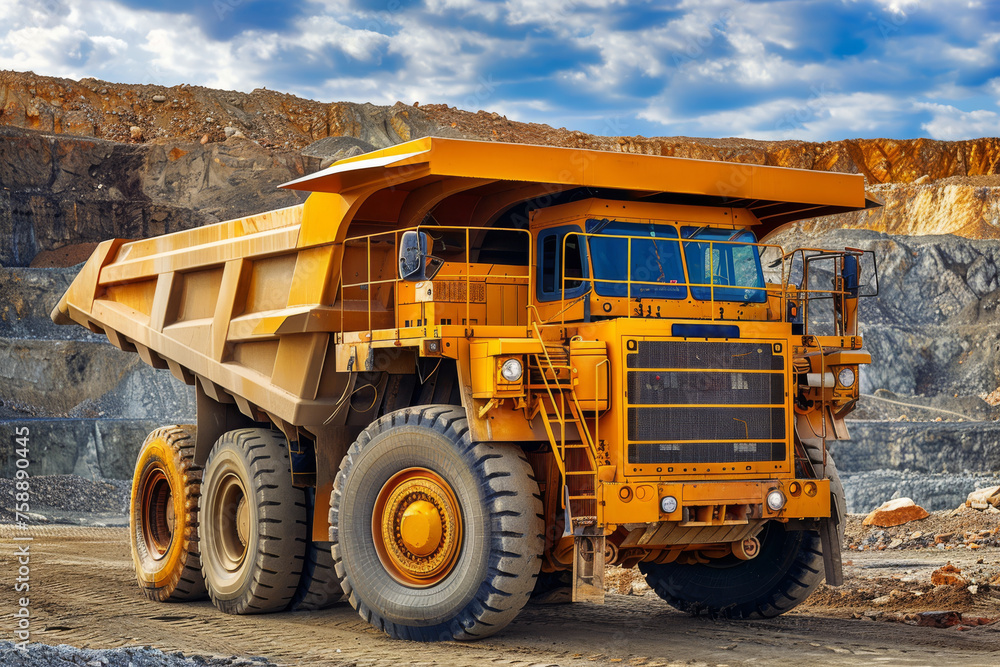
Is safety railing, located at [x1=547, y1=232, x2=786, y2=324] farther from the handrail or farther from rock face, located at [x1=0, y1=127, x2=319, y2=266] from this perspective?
rock face, located at [x1=0, y1=127, x2=319, y2=266]

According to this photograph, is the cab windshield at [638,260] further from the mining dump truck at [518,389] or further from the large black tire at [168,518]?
the large black tire at [168,518]

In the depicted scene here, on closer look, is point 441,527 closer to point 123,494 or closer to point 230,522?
point 230,522

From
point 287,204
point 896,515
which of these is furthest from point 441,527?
point 287,204

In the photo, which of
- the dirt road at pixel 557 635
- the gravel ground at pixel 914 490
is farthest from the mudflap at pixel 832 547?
the gravel ground at pixel 914 490

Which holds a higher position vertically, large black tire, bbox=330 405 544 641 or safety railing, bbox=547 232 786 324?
safety railing, bbox=547 232 786 324

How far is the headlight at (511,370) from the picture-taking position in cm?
698

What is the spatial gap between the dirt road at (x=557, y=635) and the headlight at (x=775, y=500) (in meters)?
0.98

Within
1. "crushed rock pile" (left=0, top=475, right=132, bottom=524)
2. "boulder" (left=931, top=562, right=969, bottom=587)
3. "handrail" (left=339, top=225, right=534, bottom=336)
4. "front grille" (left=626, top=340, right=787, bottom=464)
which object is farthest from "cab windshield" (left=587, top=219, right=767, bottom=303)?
"crushed rock pile" (left=0, top=475, right=132, bottom=524)

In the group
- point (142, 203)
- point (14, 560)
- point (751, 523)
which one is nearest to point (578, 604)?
point (751, 523)

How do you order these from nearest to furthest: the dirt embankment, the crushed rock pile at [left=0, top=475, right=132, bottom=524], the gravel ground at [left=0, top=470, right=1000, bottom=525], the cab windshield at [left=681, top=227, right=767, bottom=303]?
the cab windshield at [left=681, top=227, right=767, bottom=303] → the gravel ground at [left=0, top=470, right=1000, bottom=525] → the crushed rock pile at [left=0, top=475, right=132, bottom=524] → the dirt embankment

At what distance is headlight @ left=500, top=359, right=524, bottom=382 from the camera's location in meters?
6.98

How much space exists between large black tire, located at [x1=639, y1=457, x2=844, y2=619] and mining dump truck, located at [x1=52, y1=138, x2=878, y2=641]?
2 cm

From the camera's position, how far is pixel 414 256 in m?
7.27

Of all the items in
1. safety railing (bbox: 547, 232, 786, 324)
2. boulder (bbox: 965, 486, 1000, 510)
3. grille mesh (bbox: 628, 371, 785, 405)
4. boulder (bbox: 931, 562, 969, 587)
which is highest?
safety railing (bbox: 547, 232, 786, 324)
